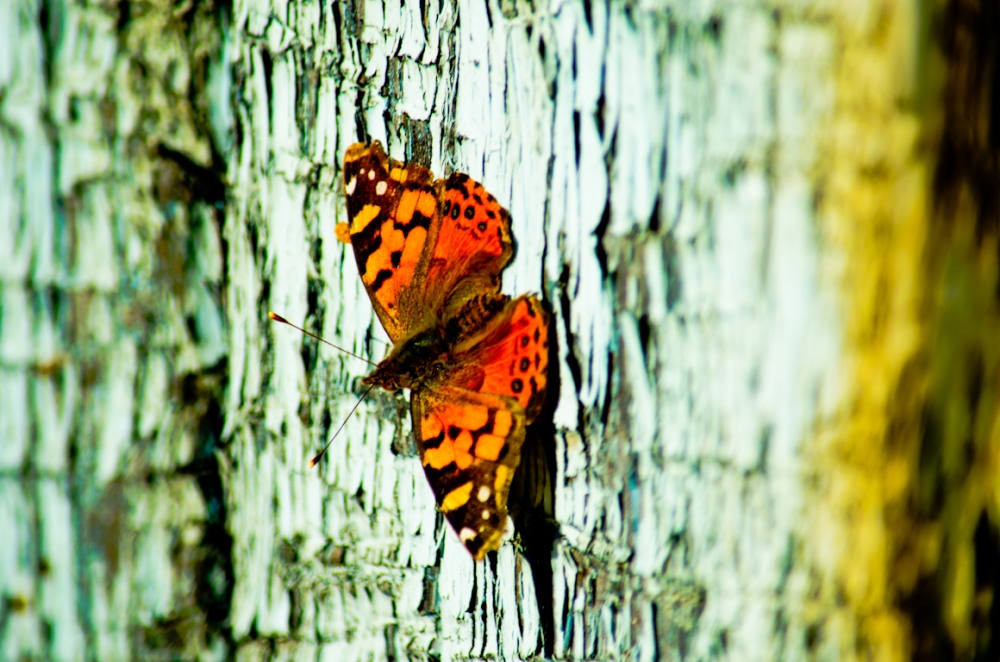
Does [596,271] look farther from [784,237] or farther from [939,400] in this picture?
[939,400]

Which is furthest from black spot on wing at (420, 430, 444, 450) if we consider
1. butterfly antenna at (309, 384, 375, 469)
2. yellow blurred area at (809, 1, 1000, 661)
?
yellow blurred area at (809, 1, 1000, 661)

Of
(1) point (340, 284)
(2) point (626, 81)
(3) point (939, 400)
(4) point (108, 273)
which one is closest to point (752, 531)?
(3) point (939, 400)

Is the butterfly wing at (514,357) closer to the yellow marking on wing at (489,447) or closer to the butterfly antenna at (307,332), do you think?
the yellow marking on wing at (489,447)

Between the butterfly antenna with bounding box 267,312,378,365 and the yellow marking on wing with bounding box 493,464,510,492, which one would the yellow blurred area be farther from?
the butterfly antenna with bounding box 267,312,378,365

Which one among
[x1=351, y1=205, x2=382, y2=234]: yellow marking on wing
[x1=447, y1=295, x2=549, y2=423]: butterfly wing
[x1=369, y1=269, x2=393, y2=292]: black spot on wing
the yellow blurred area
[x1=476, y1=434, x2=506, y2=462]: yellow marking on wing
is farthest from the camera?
[x1=369, y1=269, x2=393, y2=292]: black spot on wing

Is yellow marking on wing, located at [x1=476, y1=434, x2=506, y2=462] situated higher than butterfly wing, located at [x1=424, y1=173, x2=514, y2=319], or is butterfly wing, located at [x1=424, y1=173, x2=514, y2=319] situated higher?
butterfly wing, located at [x1=424, y1=173, x2=514, y2=319]

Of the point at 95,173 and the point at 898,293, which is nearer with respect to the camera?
the point at 898,293

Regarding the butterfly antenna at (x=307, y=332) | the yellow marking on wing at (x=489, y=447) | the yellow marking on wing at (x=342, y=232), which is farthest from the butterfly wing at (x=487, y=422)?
the yellow marking on wing at (x=342, y=232)

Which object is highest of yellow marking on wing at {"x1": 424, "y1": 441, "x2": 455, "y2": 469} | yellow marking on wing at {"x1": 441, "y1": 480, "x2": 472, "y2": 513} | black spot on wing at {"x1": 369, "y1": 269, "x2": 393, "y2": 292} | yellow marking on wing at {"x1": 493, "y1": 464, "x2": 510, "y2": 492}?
black spot on wing at {"x1": 369, "y1": 269, "x2": 393, "y2": 292}
